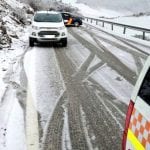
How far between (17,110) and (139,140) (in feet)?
17.8

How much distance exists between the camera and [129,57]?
17.4 meters

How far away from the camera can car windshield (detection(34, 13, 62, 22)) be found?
23453mm

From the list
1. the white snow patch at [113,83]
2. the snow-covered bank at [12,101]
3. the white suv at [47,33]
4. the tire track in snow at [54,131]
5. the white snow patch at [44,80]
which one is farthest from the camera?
the white suv at [47,33]

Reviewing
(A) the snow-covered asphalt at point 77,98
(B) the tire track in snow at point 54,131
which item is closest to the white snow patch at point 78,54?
(A) the snow-covered asphalt at point 77,98

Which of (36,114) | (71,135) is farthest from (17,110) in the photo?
(71,135)

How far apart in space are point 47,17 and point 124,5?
158 m

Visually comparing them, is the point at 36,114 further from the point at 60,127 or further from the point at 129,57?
the point at 129,57

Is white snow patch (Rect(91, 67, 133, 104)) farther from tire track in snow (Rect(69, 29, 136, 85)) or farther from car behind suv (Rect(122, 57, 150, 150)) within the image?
car behind suv (Rect(122, 57, 150, 150))

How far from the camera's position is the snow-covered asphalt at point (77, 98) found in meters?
7.08

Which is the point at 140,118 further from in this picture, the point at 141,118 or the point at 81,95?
the point at 81,95

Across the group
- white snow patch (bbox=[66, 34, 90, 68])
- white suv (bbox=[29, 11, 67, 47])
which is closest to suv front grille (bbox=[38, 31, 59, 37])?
white suv (bbox=[29, 11, 67, 47])

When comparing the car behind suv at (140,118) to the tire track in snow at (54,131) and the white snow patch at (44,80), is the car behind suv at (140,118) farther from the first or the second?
the white snow patch at (44,80)

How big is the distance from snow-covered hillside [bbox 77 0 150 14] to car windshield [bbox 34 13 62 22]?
491 ft

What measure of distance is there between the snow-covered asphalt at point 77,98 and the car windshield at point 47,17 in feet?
19.7
